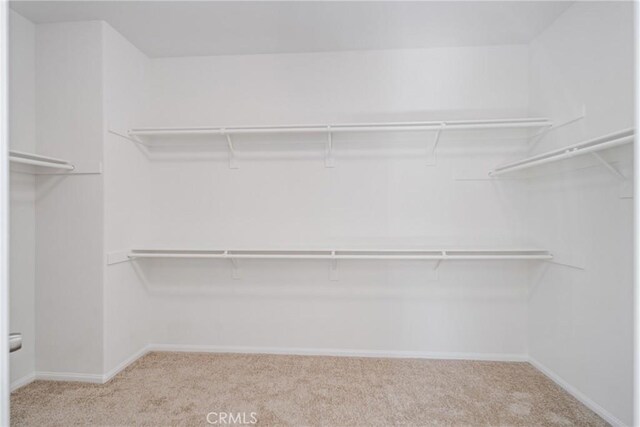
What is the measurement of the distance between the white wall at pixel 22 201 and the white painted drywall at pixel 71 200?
41mm

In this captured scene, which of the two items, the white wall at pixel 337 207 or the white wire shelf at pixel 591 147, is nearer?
the white wire shelf at pixel 591 147

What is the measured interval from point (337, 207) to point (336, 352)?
115 centimetres

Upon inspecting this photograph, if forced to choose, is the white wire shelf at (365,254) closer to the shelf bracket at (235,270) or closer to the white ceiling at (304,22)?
the shelf bracket at (235,270)

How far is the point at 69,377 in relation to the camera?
2.12 m

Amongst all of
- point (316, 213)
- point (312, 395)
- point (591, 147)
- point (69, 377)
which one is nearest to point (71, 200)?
point (69, 377)

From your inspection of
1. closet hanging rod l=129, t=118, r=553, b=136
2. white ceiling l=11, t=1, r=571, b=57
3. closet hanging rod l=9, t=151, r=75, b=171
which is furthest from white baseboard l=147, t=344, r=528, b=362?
white ceiling l=11, t=1, r=571, b=57

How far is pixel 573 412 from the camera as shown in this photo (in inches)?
70.0

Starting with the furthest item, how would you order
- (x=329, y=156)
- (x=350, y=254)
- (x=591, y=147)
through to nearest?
(x=329, y=156) < (x=350, y=254) < (x=591, y=147)

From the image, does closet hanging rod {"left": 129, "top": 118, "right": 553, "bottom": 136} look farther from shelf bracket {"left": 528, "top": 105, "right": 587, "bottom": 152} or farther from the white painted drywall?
the white painted drywall

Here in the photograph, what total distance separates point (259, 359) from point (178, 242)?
115 cm

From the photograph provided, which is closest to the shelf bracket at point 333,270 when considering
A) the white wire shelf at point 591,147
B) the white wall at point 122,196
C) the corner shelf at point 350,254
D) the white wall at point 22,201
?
the corner shelf at point 350,254

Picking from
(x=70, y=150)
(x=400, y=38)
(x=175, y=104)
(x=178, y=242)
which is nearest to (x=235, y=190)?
(x=178, y=242)

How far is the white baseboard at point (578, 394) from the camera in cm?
167

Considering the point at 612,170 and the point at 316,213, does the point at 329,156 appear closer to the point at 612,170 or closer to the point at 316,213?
the point at 316,213
